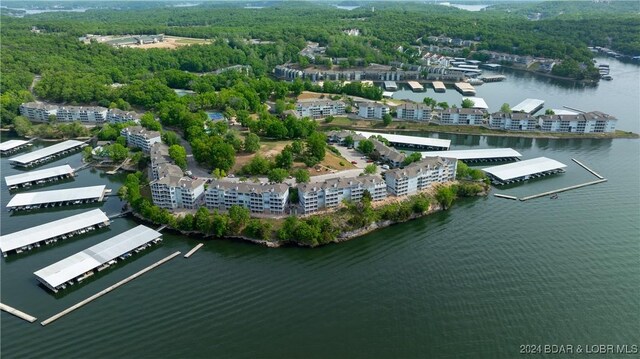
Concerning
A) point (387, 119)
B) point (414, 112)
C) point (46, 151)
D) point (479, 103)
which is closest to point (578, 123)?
point (479, 103)

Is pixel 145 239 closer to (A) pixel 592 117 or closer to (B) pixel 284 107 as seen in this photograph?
(B) pixel 284 107

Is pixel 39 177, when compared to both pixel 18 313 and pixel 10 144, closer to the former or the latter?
pixel 10 144

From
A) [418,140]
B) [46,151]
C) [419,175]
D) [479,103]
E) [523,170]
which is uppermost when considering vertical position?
[479,103]

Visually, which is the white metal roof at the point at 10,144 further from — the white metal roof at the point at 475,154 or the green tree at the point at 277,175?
the white metal roof at the point at 475,154

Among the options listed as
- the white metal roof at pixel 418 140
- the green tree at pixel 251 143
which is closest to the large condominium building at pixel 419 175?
the white metal roof at pixel 418 140

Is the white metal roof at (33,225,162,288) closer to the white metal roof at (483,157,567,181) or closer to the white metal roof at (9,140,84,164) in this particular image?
the white metal roof at (9,140,84,164)

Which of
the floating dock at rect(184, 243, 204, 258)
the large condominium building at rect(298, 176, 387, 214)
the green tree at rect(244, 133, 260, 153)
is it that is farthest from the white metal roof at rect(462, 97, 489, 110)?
the floating dock at rect(184, 243, 204, 258)

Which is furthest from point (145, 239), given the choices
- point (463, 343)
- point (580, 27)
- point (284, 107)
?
point (580, 27)
